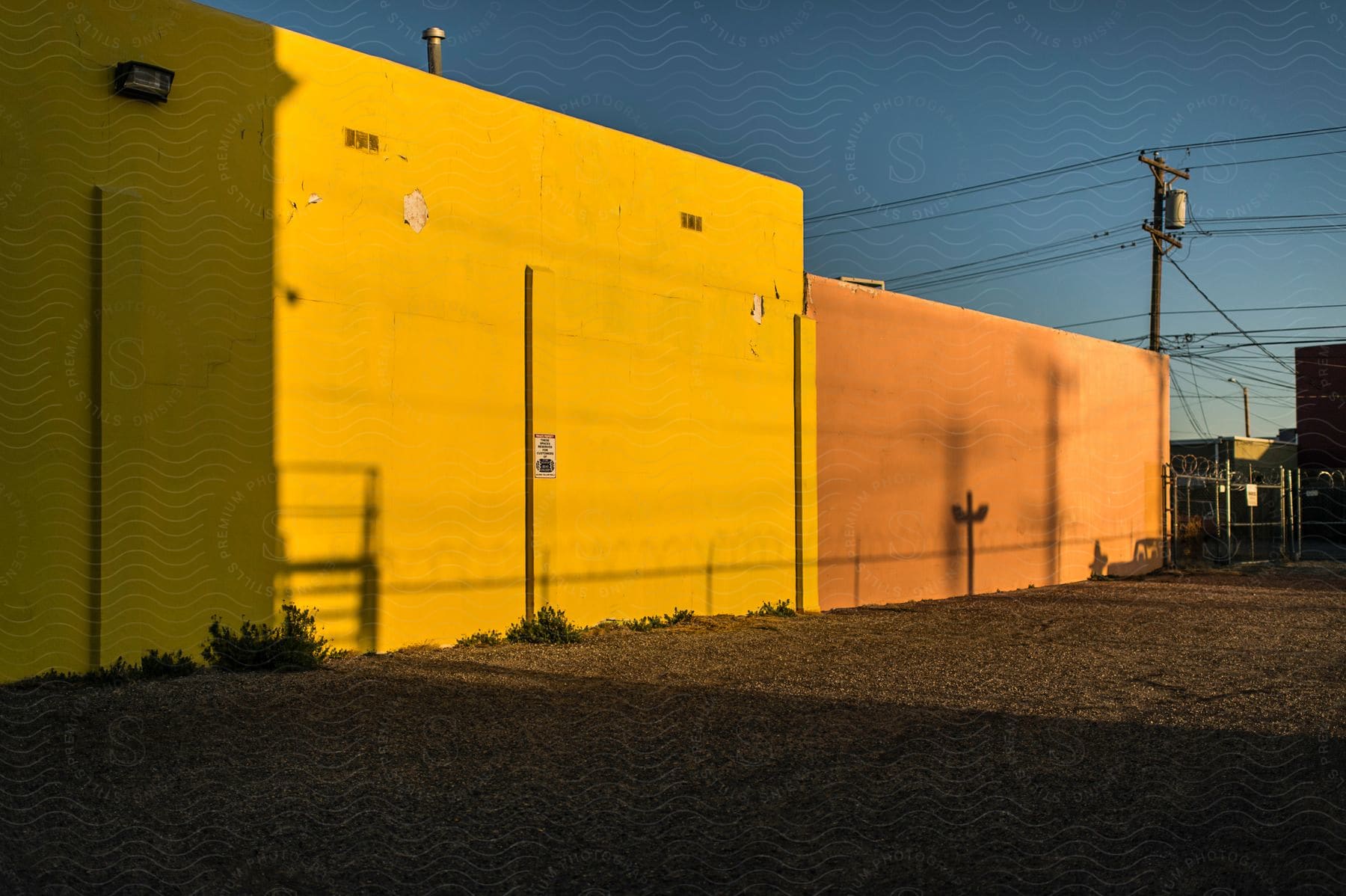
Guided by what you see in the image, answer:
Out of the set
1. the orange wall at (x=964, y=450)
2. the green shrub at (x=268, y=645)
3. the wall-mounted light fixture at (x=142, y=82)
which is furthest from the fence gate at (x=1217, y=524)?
the wall-mounted light fixture at (x=142, y=82)

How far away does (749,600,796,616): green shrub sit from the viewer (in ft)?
48.9

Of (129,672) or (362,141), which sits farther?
(362,141)

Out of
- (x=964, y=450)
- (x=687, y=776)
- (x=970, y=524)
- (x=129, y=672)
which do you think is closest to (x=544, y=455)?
(x=129, y=672)

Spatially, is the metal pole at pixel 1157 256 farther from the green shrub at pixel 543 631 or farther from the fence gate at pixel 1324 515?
the green shrub at pixel 543 631

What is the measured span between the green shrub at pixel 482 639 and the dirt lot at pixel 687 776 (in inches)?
23.0

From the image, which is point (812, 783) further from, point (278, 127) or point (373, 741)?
point (278, 127)

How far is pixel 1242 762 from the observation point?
647 centimetres

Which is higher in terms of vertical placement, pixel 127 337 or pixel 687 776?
pixel 127 337

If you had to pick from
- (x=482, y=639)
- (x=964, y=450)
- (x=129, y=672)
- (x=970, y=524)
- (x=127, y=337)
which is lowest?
(x=482, y=639)

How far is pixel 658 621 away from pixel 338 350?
16.7ft

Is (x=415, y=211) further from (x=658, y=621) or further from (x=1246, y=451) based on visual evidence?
(x=1246, y=451)

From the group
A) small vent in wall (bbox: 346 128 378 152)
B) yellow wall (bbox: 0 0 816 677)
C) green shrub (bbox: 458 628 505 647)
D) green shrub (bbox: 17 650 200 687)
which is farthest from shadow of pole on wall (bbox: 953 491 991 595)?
green shrub (bbox: 17 650 200 687)

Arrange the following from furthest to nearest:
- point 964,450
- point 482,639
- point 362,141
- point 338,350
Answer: point 964,450 < point 482,639 < point 362,141 < point 338,350

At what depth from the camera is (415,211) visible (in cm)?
1134
